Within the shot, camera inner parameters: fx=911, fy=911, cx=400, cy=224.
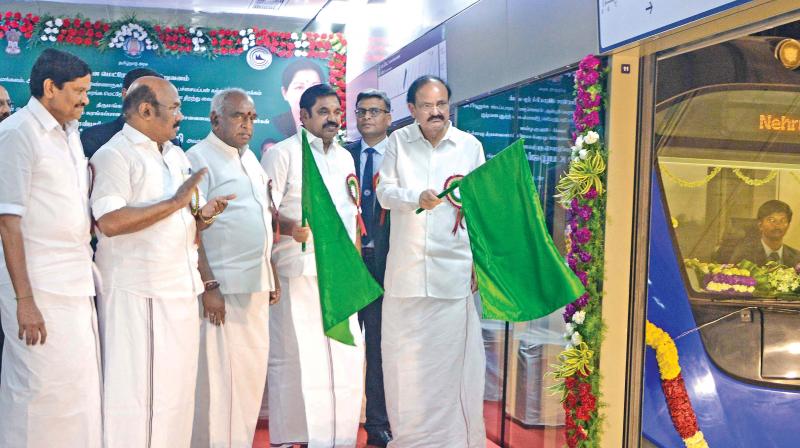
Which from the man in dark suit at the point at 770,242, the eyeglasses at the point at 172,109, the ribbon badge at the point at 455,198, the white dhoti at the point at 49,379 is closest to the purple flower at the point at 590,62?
the ribbon badge at the point at 455,198

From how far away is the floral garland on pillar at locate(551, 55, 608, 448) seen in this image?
13.3ft

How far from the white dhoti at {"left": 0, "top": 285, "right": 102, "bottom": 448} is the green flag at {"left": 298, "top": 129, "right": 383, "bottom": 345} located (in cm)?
108

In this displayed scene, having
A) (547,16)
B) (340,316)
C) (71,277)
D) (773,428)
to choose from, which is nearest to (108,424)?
(71,277)

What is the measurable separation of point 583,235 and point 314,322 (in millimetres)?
1598

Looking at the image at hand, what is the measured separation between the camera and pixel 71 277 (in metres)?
3.62

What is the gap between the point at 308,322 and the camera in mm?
4914

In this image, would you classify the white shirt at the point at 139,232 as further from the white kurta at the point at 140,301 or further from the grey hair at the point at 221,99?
the grey hair at the point at 221,99

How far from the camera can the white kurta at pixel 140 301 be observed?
3.85 metres

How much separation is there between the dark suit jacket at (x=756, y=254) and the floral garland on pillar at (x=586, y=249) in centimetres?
85

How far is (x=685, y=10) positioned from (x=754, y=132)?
Result: 1299mm

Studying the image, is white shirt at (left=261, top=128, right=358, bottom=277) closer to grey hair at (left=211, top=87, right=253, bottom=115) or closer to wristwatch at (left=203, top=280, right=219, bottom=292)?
grey hair at (left=211, top=87, right=253, bottom=115)

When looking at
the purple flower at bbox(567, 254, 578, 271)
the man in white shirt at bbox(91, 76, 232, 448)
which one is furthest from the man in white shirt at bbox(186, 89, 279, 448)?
the purple flower at bbox(567, 254, 578, 271)

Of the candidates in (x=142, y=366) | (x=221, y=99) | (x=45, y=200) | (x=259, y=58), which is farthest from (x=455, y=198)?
(x=259, y=58)

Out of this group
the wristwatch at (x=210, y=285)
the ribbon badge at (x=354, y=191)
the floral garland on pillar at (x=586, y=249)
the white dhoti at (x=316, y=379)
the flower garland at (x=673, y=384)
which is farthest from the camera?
the ribbon badge at (x=354, y=191)
